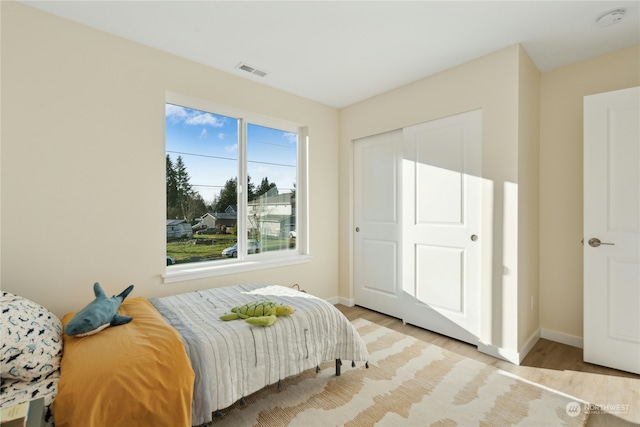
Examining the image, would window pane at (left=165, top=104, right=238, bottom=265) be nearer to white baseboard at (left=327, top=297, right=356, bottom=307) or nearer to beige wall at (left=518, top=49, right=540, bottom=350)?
white baseboard at (left=327, top=297, right=356, bottom=307)

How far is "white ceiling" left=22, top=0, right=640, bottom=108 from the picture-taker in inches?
78.7

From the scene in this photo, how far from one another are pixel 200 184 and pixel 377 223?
202 centimetres

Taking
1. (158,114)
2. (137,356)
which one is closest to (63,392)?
(137,356)

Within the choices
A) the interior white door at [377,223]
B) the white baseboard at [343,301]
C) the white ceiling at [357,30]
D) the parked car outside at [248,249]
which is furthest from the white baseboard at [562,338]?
the parked car outside at [248,249]

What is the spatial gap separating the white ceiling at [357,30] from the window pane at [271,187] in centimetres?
78

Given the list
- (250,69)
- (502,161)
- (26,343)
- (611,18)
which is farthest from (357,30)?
(26,343)

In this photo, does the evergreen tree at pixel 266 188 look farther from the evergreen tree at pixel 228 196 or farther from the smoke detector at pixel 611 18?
A: the smoke detector at pixel 611 18

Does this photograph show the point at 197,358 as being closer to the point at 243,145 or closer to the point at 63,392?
the point at 63,392

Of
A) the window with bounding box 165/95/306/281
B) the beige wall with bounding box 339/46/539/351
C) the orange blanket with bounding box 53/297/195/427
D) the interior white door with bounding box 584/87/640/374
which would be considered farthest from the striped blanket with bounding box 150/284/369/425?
the interior white door with bounding box 584/87/640/374

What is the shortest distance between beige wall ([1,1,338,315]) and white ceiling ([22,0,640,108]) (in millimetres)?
183

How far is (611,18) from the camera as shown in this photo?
2.08m

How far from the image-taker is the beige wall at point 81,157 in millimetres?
1949

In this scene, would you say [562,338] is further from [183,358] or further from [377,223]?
[183,358]

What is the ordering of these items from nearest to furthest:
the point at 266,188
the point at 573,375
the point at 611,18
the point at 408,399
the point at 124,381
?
the point at 124,381 < the point at 408,399 < the point at 611,18 < the point at 573,375 < the point at 266,188
